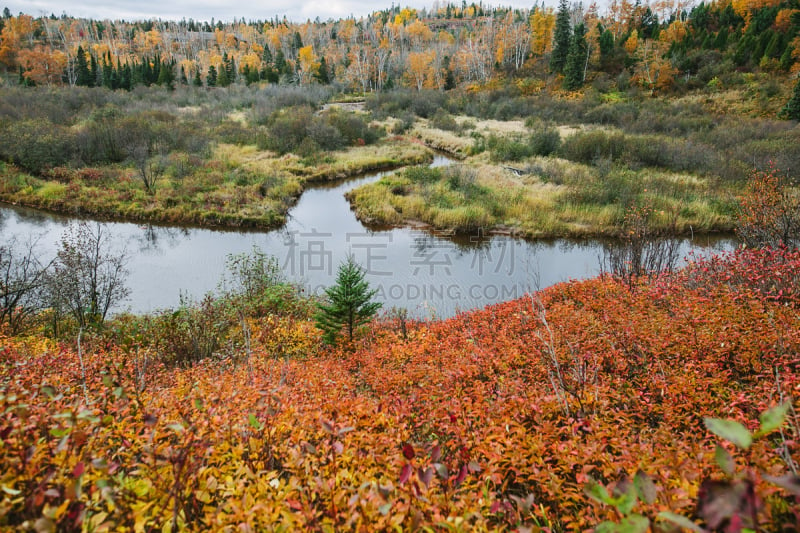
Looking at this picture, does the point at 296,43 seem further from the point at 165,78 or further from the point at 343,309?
the point at 343,309

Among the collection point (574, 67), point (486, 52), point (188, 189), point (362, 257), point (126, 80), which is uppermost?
point (486, 52)

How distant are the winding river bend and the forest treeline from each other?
1262 inches

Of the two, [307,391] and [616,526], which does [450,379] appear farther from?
[616,526]

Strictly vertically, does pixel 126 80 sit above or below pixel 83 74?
below

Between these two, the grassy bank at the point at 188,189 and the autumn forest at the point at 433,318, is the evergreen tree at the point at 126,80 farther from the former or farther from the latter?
the grassy bank at the point at 188,189

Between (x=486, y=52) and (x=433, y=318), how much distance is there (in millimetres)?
59337

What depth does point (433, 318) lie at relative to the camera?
9.19 meters

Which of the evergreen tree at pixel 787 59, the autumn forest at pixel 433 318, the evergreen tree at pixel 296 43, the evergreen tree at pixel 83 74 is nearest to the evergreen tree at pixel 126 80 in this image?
the autumn forest at pixel 433 318

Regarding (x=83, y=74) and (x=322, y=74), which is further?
(x=322, y=74)

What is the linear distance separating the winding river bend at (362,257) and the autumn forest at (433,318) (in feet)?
2.07

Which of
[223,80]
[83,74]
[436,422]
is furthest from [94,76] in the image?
[436,422]

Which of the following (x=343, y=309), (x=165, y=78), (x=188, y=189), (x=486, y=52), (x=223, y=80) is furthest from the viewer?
(x=486, y=52)

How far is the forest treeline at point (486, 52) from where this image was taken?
120 feet

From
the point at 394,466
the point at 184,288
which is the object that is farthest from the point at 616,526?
the point at 184,288
